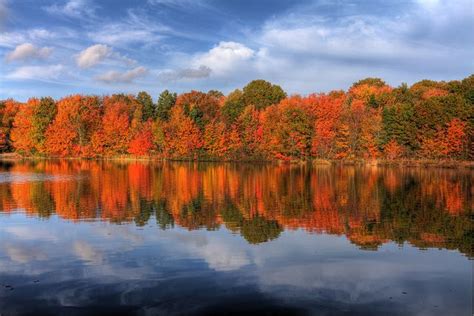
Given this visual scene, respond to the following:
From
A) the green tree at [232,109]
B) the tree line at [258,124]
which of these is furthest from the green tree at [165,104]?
the green tree at [232,109]

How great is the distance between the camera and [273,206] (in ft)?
79.6

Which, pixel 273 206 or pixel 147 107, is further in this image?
pixel 147 107

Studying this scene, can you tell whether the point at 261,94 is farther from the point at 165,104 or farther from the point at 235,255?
the point at 235,255

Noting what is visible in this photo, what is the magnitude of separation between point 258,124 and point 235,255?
215 feet

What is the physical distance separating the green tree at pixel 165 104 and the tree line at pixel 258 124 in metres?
0.21

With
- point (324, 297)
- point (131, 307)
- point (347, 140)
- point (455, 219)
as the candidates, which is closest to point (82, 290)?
point (131, 307)

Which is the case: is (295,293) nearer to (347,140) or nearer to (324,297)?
(324,297)

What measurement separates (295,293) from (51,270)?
620cm

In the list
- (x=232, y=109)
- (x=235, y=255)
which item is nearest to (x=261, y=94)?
(x=232, y=109)

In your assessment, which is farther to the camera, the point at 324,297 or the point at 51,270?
the point at 51,270

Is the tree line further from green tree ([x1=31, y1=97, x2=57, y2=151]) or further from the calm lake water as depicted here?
the calm lake water

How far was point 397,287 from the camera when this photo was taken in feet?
35.7

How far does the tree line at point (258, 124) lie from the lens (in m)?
64.3

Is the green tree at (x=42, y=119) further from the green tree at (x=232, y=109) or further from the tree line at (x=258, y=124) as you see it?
the green tree at (x=232, y=109)
